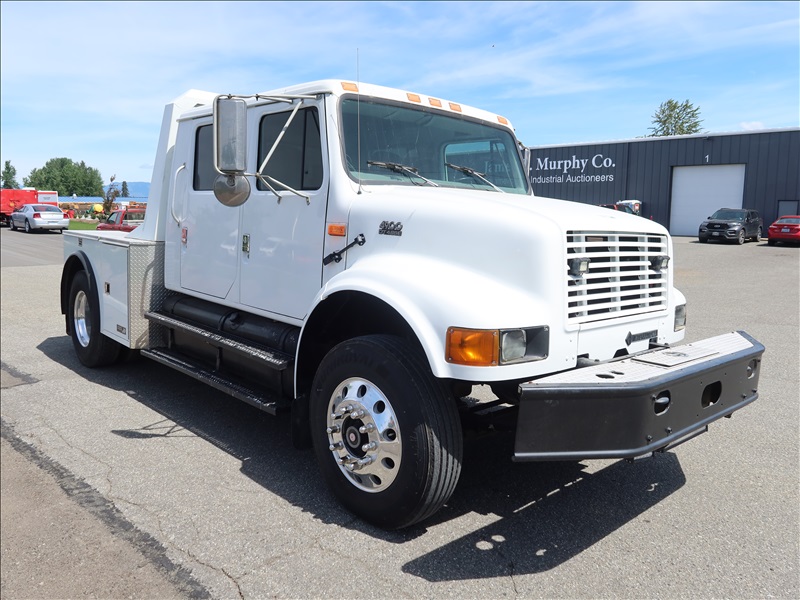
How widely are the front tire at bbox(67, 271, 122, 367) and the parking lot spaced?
2.15ft

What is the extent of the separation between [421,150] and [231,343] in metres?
1.86

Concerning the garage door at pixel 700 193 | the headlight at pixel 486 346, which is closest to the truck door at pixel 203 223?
the headlight at pixel 486 346

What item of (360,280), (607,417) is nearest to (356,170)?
(360,280)

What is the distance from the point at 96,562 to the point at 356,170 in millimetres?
2507

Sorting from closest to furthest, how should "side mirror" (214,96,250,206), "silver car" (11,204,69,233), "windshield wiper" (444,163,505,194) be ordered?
"side mirror" (214,96,250,206)
"windshield wiper" (444,163,505,194)
"silver car" (11,204,69,233)

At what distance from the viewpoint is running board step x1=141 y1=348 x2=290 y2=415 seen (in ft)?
13.9

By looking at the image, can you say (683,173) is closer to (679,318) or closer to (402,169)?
(679,318)

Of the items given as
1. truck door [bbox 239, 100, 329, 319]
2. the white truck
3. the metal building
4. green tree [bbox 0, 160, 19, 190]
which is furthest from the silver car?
truck door [bbox 239, 100, 329, 319]

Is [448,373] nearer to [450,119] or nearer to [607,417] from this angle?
[607,417]

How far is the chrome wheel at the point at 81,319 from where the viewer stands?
6.94 m

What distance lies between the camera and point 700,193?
34438 mm

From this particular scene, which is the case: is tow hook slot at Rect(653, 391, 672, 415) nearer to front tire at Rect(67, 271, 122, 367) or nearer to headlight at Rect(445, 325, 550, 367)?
headlight at Rect(445, 325, 550, 367)

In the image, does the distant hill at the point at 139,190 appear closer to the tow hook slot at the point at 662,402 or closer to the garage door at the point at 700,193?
the tow hook slot at the point at 662,402

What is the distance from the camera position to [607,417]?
2.98 metres
